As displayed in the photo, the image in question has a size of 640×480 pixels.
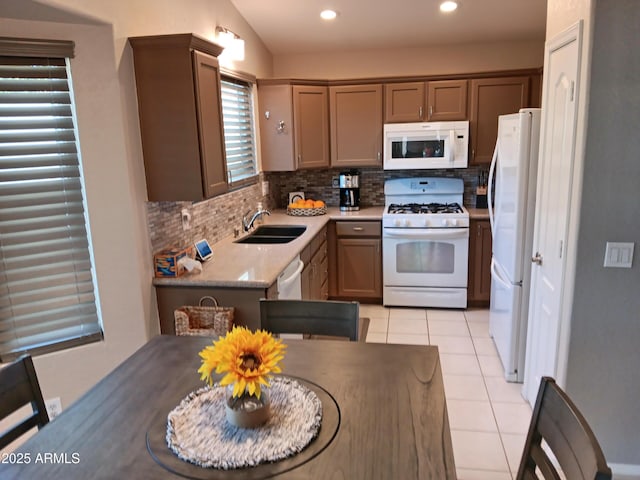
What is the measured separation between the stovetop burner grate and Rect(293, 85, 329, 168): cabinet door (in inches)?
32.7

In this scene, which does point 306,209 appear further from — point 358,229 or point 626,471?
point 626,471

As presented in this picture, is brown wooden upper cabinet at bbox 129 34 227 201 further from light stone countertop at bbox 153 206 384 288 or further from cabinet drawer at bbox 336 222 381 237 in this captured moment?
cabinet drawer at bbox 336 222 381 237

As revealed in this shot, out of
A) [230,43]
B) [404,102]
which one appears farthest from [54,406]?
[404,102]

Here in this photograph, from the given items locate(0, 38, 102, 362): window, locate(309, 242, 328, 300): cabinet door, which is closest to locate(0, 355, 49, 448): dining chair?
locate(0, 38, 102, 362): window

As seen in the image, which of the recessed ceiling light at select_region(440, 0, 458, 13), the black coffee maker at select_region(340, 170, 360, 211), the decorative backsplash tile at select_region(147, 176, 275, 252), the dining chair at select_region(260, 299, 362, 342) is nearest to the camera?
the dining chair at select_region(260, 299, 362, 342)

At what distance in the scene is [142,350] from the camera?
1.76 meters

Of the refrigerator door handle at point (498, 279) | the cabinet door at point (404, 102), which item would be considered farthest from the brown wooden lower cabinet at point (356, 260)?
the refrigerator door handle at point (498, 279)

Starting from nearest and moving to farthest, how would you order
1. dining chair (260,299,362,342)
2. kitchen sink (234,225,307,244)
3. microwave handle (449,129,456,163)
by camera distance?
1. dining chair (260,299,362,342)
2. kitchen sink (234,225,307,244)
3. microwave handle (449,129,456,163)

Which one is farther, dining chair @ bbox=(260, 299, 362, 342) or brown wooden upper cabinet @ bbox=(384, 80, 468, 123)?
brown wooden upper cabinet @ bbox=(384, 80, 468, 123)

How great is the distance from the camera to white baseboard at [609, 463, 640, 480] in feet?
7.00

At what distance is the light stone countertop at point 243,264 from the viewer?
97.5 inches

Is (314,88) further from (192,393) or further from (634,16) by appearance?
(192,393)

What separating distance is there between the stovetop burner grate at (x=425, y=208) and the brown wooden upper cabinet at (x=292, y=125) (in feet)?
2.93

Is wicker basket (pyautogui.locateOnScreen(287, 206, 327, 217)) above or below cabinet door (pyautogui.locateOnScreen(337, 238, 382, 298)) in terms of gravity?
above
